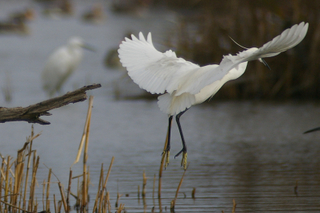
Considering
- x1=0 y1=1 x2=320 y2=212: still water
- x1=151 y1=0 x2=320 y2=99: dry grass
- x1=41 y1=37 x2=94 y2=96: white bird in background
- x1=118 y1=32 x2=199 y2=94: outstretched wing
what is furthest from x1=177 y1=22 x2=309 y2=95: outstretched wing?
x1=41 y1=37 x2=94 y2=96: white bird in background

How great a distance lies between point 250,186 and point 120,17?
27.8m

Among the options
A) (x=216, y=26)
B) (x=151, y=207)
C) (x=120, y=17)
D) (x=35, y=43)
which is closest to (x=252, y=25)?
(x=216, y=26)

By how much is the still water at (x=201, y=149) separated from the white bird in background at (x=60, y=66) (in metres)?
0.42

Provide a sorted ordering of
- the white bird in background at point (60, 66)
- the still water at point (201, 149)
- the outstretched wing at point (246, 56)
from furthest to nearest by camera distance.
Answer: the white bird in background at point (60, 66) → the still water at point (201, 149) → the outstretched wing at point (246, 56)

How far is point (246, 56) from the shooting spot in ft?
11.6

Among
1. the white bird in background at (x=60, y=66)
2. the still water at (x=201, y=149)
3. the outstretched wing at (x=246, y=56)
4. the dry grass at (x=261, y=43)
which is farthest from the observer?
the white bird in background at (x=60, y=66)

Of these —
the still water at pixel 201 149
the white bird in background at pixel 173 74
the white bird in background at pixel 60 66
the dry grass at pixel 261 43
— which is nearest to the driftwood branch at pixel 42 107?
the white bird in background at pixel 173 74

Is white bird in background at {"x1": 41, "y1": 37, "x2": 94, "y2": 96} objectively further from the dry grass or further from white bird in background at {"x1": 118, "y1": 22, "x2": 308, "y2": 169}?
white bird in background at {"x1": 118, "y1": 22, "x2": 308, "y2": 169}

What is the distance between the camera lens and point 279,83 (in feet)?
31.8

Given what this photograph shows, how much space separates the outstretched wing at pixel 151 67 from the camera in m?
3.89

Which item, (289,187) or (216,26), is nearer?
(289,187)

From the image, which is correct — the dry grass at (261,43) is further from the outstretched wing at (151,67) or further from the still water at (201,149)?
the outstretched wing at (151,67)

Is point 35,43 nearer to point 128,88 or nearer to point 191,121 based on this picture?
point 128,88

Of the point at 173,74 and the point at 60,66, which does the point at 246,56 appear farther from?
the point at 60,66
